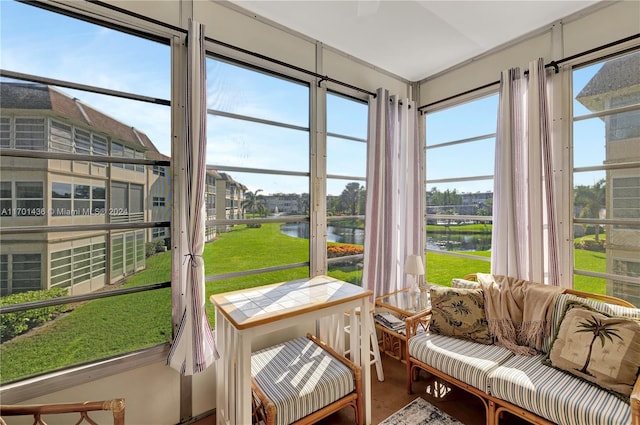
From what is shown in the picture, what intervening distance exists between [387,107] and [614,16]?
5.63ft

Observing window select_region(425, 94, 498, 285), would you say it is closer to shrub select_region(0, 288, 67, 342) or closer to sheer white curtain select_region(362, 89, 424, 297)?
sheer white curtain select_region(362, 89, 424, 297)

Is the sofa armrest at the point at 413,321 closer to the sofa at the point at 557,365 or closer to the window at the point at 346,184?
the sofa at the point at 557,365

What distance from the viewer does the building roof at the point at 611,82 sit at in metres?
2.01

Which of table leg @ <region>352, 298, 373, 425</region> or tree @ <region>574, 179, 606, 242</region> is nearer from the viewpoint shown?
table leg @ <region>352, 298, 373, 425</region>

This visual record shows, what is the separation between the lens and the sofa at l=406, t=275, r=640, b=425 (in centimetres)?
148

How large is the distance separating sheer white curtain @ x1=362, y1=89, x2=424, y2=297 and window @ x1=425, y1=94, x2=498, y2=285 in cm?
27

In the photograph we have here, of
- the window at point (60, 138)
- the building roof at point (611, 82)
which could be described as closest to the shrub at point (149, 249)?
the window at point (60, 138)

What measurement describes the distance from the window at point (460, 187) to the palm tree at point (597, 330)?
118cm

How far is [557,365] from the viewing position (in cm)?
176

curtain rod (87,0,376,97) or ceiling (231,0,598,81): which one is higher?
ceiling (231,0,598,81)

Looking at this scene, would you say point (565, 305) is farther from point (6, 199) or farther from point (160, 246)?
point (6, 199)

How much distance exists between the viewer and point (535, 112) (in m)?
2.30

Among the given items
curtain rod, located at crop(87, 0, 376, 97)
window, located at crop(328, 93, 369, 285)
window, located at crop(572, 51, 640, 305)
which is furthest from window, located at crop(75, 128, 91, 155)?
window, located at crop(572, 51, 640, 305)

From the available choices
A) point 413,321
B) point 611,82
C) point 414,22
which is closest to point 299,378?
point 413,321
